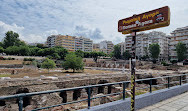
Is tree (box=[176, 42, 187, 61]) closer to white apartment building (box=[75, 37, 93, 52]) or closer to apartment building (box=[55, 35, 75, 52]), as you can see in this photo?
apartment building (box=[55, 35, 75, 52])

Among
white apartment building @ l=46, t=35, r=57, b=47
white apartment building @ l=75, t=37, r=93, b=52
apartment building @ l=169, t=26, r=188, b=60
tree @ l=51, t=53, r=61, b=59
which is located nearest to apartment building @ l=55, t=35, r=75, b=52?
white apartment building @ l=75, t=37, r=93, b=52

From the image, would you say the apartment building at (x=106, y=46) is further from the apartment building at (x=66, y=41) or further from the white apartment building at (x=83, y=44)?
the apartment building at (x=66, y=41)

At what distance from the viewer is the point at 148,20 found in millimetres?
3568

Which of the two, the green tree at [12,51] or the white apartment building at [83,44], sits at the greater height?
the white apartment building at [83,44]

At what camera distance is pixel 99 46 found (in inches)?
6378

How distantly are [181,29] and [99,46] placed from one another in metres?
95.5

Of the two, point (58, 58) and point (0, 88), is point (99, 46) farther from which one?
point (0, 88)

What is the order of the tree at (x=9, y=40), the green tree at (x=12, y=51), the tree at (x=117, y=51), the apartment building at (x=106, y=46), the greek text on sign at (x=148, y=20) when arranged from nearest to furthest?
the greek text on sign at (x=148, y=20), the green tree at (x=12, y=51), the tree at (x=9, y=40), the tree at (x=117, y=51), the apartment building at (x=106, y=46)

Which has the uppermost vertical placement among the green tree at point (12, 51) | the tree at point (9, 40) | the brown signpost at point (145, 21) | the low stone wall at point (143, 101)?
the tree at point (9, 40)

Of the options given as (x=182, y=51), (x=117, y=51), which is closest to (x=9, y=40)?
(x=117, y=51)

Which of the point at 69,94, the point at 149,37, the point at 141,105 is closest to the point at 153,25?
the point at 141,105

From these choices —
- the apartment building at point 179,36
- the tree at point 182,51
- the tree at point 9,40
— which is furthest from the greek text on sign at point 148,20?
the tree at point 9,40

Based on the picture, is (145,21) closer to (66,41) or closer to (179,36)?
(179,36)

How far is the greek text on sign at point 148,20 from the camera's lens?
3297 millimetres
